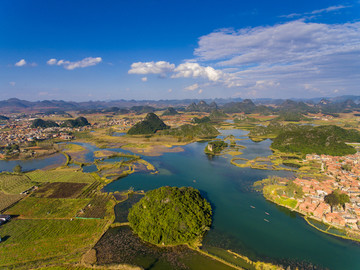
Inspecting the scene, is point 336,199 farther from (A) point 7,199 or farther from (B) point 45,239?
(A) point 7,199

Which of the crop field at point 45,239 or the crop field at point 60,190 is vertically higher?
the crop field at point 60,190

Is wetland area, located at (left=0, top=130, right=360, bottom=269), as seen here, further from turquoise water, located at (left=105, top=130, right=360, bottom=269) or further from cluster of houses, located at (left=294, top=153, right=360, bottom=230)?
cluster of houses, located at (left=294, top=153, right=360, bottom=230)

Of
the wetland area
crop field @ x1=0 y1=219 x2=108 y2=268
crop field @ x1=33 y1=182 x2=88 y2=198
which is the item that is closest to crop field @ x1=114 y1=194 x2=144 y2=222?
the wetland area

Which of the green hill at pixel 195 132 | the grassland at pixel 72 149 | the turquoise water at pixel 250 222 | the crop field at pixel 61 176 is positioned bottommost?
the turquoise water at pixel 250 222

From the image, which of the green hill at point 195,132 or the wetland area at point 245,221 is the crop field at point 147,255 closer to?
the wetland area at point 245,221

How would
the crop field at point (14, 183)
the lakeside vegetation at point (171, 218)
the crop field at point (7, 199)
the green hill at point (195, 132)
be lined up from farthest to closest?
the green hill at point (195, 132) < the crop field at point (14, 183) < the crop field at point (7, 199) < the lakeside vegetation at point (171, 218)

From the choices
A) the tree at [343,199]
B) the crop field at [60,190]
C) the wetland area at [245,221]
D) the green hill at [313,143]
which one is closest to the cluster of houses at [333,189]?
the tree at [343,199]

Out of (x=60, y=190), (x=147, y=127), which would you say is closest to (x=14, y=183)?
(x=60, y=190)
